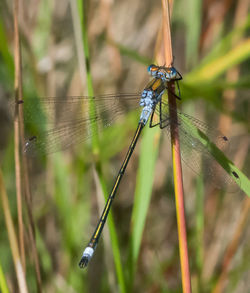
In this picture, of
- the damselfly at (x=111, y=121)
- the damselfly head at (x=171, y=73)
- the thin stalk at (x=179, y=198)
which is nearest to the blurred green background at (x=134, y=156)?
the damselfly at (x=111, y=121)

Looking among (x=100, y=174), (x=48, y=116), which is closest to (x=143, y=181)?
(x=100, y=174)

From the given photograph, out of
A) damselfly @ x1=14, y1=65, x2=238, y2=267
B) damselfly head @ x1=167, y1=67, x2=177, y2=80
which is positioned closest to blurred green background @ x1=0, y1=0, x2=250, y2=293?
damselfly @ x1=14, y1=65, x2=238, y2=267

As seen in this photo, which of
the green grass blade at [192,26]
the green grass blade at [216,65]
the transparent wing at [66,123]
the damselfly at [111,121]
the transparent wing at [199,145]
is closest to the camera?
the transparent wing at [199,145]

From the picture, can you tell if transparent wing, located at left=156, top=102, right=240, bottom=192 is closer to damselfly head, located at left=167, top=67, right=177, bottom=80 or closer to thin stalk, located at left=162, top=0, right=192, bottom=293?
damselfly head, located at left=167, top=67, right=177, bottom=80

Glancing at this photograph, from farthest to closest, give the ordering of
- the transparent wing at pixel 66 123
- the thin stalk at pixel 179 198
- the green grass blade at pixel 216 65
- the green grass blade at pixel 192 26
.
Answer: the green grass blade at pixel 192 26 → the green grass blade at pixel 216 65 → the transparent wing at pixel 66 123 → the thin stalk at pixel 179 198

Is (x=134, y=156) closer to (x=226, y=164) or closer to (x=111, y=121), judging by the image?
(x=111, y=121)

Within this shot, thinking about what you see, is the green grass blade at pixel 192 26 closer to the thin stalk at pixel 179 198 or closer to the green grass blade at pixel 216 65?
the green grass blade at pixel 216 65

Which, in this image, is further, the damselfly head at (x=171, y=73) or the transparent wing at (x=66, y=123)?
the transparent wing at (x=66, y=123)

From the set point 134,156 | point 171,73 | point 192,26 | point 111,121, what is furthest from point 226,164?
point 134,156
